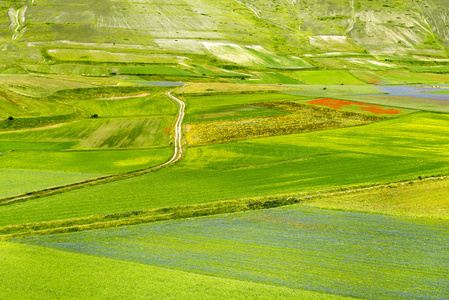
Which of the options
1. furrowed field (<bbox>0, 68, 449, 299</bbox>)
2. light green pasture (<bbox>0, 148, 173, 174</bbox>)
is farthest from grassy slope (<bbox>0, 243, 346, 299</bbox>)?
light green pasture (<bbox>0, 148, 173, 174</bbox>)

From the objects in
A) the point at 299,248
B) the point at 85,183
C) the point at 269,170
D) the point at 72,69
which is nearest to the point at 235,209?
the point at 299,248

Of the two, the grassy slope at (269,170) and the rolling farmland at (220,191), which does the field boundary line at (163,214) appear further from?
the grassy slope at (269,170)

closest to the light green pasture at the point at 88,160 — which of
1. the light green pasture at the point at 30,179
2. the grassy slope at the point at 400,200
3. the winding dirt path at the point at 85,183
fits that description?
the winding dirt path at the point at 85,183

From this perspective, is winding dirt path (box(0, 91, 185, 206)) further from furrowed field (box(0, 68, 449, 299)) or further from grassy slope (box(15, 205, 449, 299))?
Answer: grassy slope (box(15, 205, 449, 299))

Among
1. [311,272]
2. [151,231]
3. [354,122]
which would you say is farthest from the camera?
[354,122]

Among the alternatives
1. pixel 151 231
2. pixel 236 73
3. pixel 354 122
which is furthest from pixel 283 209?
pixel 236 73

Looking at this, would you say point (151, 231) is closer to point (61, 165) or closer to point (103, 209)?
point (103, 209)
